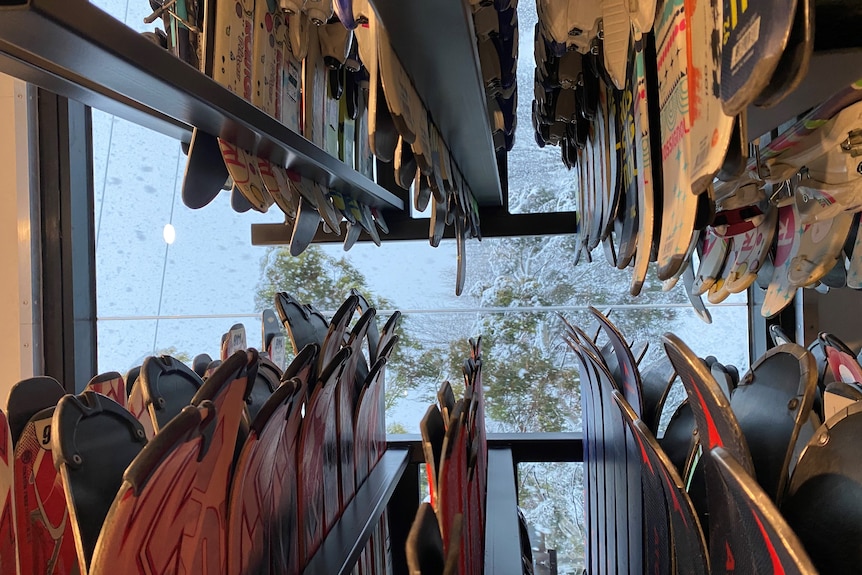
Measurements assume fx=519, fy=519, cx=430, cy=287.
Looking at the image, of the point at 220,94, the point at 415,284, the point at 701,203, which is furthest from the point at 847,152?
the point at 415,284

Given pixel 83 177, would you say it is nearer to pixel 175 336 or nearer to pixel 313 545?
pixel 175 336

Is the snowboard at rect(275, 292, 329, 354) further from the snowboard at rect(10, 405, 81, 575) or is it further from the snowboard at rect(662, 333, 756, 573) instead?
the snowboard at rect(662, 333, 756, 573)

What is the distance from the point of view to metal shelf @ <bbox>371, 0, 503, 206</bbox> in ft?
1.99

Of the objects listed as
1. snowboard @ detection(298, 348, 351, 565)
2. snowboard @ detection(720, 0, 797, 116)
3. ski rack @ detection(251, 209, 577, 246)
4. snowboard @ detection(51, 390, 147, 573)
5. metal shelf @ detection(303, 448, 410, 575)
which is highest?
ski rack @ detection(251, 209, 577, 246)

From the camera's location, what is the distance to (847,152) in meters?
0.60

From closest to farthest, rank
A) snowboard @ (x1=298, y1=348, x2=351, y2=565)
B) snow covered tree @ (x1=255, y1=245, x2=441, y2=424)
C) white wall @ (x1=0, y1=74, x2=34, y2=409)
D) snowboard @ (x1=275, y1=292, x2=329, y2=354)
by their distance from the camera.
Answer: snowboard @ (x1=298, y1=348, x2=351, y2=565)
snowboard @ (x1=275, y1=292, x2=329, y2=354)
white wall @ (x1=0, y1=74, x2=34, y2=409)
snow covered tree @ (x1=255, y1=245, x2=441, y2=424)

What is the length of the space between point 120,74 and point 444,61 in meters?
0.42

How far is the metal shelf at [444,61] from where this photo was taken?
23.9 inches

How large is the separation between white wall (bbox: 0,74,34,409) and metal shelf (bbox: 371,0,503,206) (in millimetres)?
1663

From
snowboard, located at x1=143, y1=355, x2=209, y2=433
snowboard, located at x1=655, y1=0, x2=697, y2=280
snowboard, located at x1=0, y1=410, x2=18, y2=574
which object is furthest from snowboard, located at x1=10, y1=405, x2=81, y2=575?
snowboard, located at x1=655, y1=0, x2=697, y2=280

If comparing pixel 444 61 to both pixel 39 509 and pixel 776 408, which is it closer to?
pixel 776 408

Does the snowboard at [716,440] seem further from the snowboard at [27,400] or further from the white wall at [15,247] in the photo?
the white wall at [15,247]

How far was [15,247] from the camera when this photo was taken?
1.89m

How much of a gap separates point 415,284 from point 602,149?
66.5 inches
